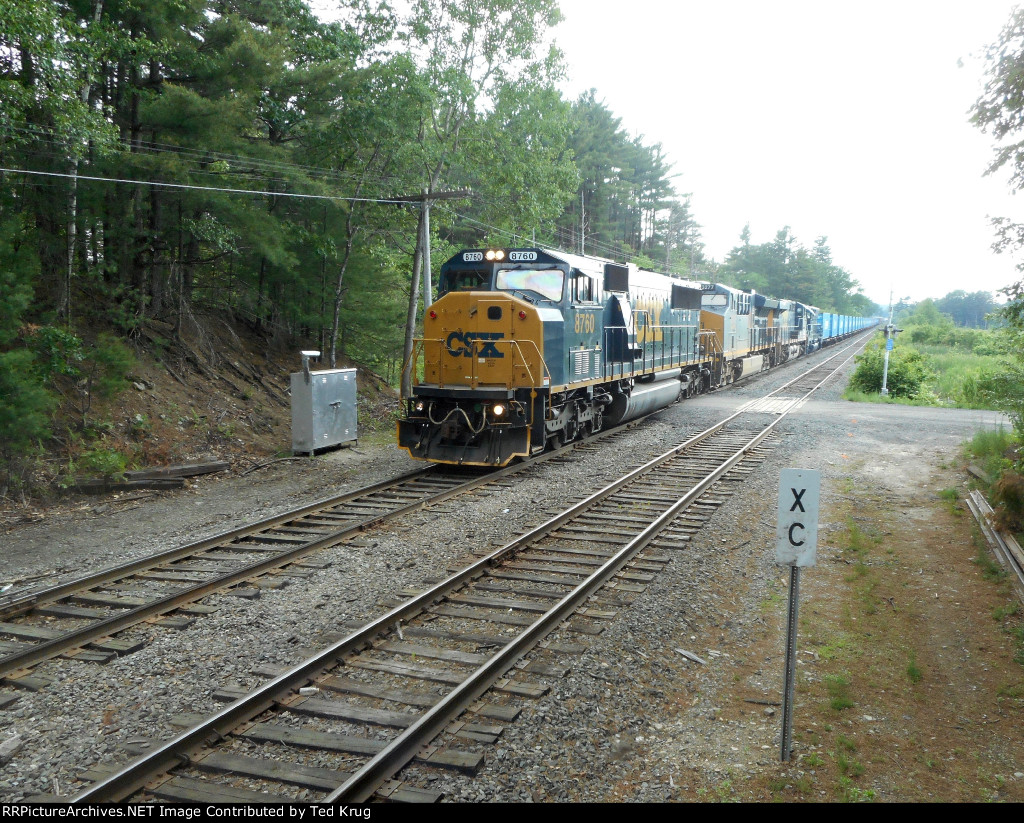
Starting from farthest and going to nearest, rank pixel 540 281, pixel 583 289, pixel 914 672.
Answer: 1. pixel 583 289
2. pixel 540 281
3. pixel 914 672

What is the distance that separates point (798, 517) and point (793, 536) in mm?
126

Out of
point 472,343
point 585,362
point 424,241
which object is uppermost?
point 424,241

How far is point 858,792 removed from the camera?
169 inches

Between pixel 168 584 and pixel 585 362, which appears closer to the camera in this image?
Answer: pixel 168 584

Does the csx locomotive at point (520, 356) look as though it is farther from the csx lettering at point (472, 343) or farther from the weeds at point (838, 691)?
the weeds at point (838, 691)

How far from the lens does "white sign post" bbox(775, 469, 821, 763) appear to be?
461cm

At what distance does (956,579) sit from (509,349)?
285 inches

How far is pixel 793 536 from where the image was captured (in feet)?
15.7

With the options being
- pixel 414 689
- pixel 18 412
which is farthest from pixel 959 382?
pixel 18 412

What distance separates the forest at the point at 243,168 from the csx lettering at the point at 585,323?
526cm

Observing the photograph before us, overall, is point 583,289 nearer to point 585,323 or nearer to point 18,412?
point 585,323

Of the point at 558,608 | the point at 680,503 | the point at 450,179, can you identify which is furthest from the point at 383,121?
the point at 558,608

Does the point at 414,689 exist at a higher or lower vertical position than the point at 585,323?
lower

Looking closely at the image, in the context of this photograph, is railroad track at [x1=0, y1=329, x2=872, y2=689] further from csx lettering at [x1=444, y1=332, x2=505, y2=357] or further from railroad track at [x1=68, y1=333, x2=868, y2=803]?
csx lettering at [x1=444, y1=332, x2=505, y2=357]
